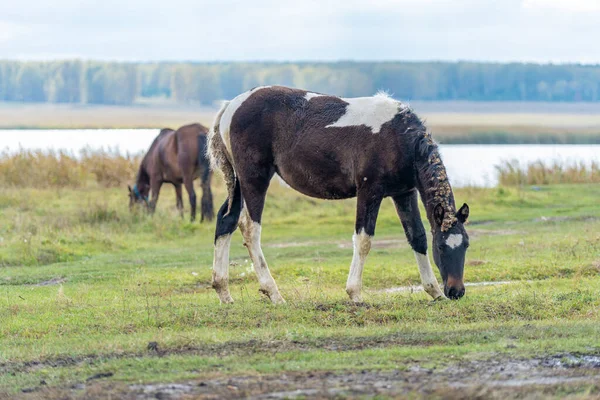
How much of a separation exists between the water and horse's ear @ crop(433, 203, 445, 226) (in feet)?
12.6

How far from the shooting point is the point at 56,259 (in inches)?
621

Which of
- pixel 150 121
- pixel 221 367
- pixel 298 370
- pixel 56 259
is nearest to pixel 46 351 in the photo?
pixel 221 367

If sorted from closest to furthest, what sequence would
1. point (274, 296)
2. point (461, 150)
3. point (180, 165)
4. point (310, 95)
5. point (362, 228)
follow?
point (362, 228)
point (274, 296)
point (310, 95)
point (180, 165)
point (461, 150)

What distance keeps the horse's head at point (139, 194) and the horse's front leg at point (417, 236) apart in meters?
12.4

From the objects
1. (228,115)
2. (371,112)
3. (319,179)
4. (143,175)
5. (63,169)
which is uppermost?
(371,112)

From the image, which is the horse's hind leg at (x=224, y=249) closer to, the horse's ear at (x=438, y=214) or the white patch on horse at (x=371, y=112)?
the white patch on horse at (x=371, y=112)

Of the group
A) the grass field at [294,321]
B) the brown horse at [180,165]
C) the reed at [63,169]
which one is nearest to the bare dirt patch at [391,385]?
the grass field at [294,321]

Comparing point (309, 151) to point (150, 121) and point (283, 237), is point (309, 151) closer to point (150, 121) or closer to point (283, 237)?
point (283, 237)

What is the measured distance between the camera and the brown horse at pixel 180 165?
71.0ft

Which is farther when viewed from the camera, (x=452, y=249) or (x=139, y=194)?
(x=139, y=194)

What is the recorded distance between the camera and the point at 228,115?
10766 mm

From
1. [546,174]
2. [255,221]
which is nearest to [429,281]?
[255,221]

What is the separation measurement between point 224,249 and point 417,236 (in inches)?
81.6

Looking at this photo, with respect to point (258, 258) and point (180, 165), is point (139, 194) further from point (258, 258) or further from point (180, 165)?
point (258, 258)
